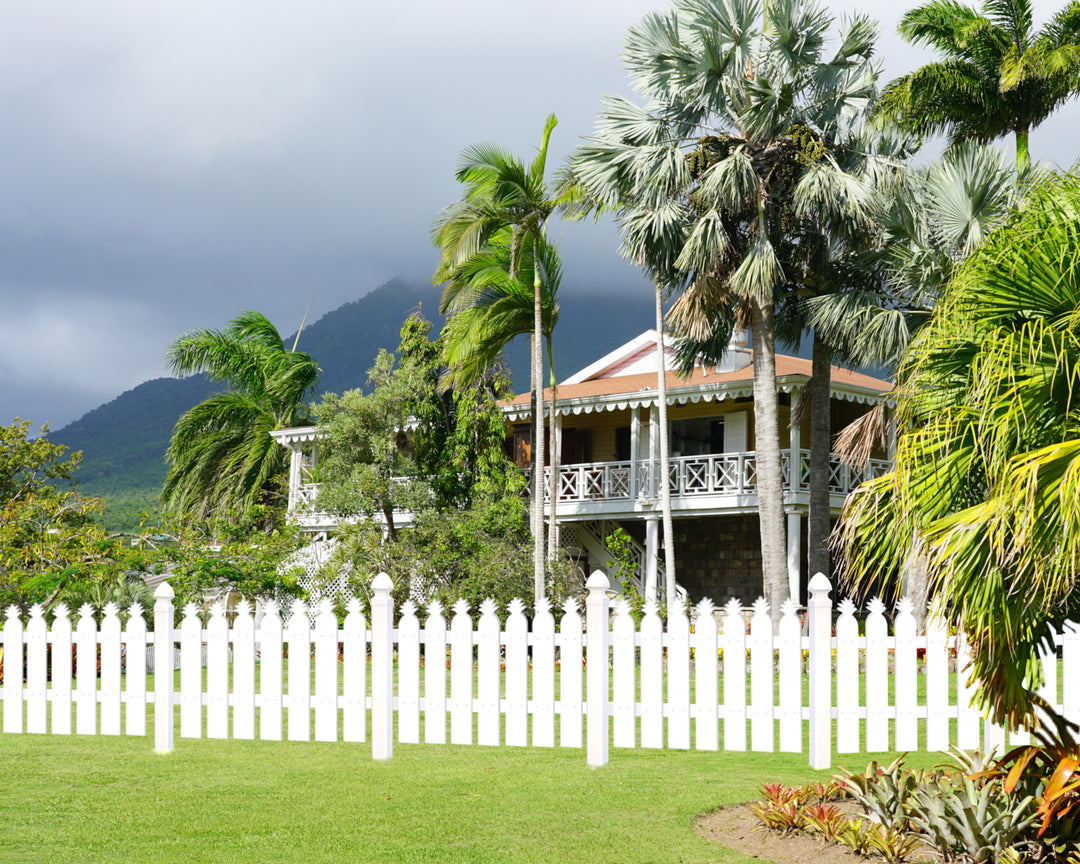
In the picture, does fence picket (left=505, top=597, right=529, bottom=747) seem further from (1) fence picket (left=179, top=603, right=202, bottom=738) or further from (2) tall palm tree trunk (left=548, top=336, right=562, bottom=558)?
(2) tall palm tree trunk (left=548, top=336, right=562, bottom=558)

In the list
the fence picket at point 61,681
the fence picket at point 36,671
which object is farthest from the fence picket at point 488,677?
the fence picket at point 36,671

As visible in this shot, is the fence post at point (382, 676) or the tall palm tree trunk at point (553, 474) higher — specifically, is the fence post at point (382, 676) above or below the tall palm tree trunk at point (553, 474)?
below

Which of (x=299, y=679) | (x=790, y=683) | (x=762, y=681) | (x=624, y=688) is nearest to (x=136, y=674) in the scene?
(x=299, y=679)

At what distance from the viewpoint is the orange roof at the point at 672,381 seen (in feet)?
77.5

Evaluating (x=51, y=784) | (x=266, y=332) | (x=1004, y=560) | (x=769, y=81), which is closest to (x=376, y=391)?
(x=769, y=81)

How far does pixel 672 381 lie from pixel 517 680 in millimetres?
17274

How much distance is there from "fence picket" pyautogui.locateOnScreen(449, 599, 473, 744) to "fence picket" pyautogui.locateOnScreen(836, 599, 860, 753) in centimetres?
250

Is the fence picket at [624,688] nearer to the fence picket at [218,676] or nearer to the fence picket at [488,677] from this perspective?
the fence picket at [488,677]

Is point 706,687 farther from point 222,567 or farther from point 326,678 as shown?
point 222,567

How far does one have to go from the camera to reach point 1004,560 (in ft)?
15.9

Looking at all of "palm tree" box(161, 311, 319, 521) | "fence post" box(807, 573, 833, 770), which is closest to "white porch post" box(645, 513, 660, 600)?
"palm tree" box(161, 311, 319, 521)

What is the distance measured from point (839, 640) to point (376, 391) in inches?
554

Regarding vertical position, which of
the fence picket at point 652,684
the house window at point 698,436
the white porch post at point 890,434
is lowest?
the fence picket at point 652,684

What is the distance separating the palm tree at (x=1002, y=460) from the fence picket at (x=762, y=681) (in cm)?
178
